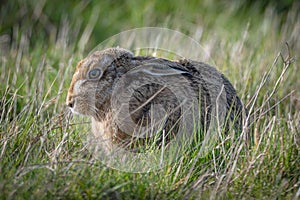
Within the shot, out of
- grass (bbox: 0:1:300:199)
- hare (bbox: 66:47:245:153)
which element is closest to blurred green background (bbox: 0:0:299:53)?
grass (bbox: 0:1:300:199)

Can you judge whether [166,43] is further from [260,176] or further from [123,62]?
[260,176]

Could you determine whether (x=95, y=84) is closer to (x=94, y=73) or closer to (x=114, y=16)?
(x=94, y=73)

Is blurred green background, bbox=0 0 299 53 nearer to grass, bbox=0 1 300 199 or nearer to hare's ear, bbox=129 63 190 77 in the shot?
grass, bbox=0 1 300 199

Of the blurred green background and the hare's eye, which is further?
the blurred green background

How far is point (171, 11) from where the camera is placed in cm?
793

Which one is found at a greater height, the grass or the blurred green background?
the blurred green background

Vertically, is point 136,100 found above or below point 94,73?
below

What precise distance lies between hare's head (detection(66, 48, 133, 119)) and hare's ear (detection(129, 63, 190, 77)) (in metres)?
0.11

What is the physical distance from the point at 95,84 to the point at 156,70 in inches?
16.5

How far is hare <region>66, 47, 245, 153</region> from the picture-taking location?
4.13m

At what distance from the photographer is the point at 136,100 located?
4.16 metres

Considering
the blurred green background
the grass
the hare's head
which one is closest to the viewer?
the grass

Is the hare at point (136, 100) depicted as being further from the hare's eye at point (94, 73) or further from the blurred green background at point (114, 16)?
the blurred green background at point (114, 16)

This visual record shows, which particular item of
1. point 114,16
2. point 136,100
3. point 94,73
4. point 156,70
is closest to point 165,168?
point 136,100
